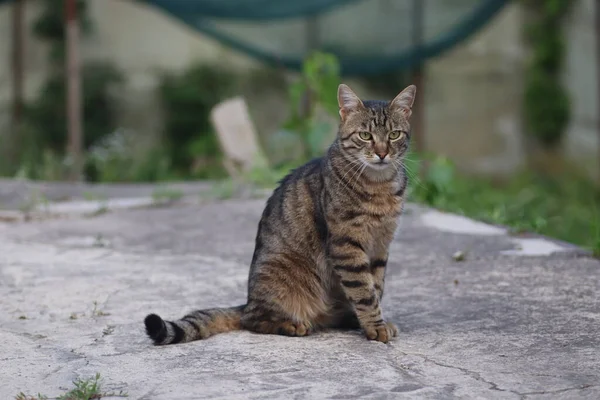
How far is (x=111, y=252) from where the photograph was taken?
4.71 meters

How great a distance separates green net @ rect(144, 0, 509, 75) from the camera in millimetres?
7965

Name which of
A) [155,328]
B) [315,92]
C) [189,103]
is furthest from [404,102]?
[189,103]

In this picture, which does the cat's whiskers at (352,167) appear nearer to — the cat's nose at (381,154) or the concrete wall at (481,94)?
the cat's nose at (381,154)

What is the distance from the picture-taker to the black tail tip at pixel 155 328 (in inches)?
118

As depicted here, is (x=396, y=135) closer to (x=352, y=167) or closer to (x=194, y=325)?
(x=352, y=167)

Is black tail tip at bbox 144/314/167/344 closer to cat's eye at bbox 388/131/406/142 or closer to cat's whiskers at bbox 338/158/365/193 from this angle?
cat's whiskers at bbox 338/158/365/193

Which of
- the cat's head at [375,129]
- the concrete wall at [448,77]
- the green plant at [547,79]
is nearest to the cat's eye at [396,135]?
the cat's head at [375,129]

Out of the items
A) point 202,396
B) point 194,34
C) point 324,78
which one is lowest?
point 202,396

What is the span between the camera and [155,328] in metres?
3.03

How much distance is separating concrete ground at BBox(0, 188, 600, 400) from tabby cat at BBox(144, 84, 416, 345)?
93 mm

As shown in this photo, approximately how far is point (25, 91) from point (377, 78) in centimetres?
379

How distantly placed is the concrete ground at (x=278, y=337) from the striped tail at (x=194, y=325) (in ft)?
0.14

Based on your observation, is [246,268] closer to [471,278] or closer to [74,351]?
[471,278]

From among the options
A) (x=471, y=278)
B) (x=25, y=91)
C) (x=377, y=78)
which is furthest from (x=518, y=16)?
(x=471, y=278)
